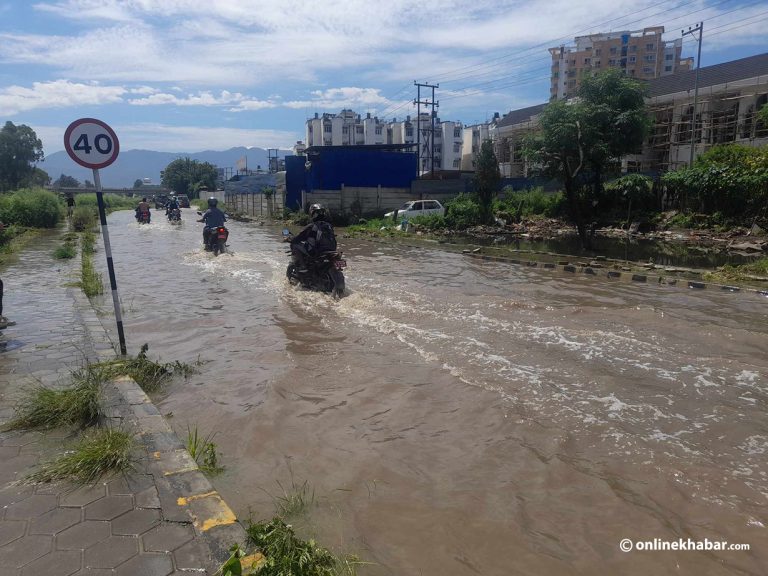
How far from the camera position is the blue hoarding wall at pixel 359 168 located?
33.5 meters

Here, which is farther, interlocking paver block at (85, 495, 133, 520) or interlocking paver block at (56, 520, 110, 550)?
interlocking paver block at (85, 495, 133, 520)

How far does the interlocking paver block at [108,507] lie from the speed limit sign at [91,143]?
164 inches

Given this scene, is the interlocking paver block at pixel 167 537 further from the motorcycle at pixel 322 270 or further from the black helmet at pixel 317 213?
the black helmet at pixel 317 213

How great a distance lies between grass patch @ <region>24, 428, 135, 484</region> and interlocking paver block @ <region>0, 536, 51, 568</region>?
579mm

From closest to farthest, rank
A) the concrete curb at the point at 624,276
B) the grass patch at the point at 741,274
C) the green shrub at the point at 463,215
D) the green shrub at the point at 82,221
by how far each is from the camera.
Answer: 1. the concrete curb at the point at 624,276
2. the grass patch at the point at 741,274
3. the green shrub at the point at 463,215
4. the green shrub at the point at 82,221

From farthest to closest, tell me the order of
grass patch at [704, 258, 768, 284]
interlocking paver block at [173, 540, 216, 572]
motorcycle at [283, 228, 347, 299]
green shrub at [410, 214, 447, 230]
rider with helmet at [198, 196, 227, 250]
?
1. green shrub at [410, 214, 447, 230]
2. rider with helmet at [198, 196, 227, 250]
3. grass patch at [704, 258, 768, 284]
4. motorcycle at [283, 228, 347, 299]
5. interlocking paver block at [173, 540, 216, 572]

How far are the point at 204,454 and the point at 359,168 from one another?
3110cm

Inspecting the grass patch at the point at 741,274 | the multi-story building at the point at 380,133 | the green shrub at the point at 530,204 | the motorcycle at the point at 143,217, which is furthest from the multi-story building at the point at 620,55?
the grass patch at the point at 741,274

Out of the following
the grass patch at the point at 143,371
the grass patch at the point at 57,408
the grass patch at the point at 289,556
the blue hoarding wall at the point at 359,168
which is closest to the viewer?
the grass patch at the point at 289,556

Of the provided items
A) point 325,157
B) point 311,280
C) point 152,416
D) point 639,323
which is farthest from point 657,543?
point 325,157

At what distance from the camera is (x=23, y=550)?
9.05 feet

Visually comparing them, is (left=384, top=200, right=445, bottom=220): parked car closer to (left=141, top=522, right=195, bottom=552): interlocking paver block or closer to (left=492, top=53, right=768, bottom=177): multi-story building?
(left=492, top=53, right=768, bottom=177): multi-story building

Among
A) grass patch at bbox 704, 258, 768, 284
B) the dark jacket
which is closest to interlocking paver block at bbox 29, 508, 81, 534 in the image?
the dark jacket

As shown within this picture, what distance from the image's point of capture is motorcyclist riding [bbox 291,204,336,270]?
10219 mm
